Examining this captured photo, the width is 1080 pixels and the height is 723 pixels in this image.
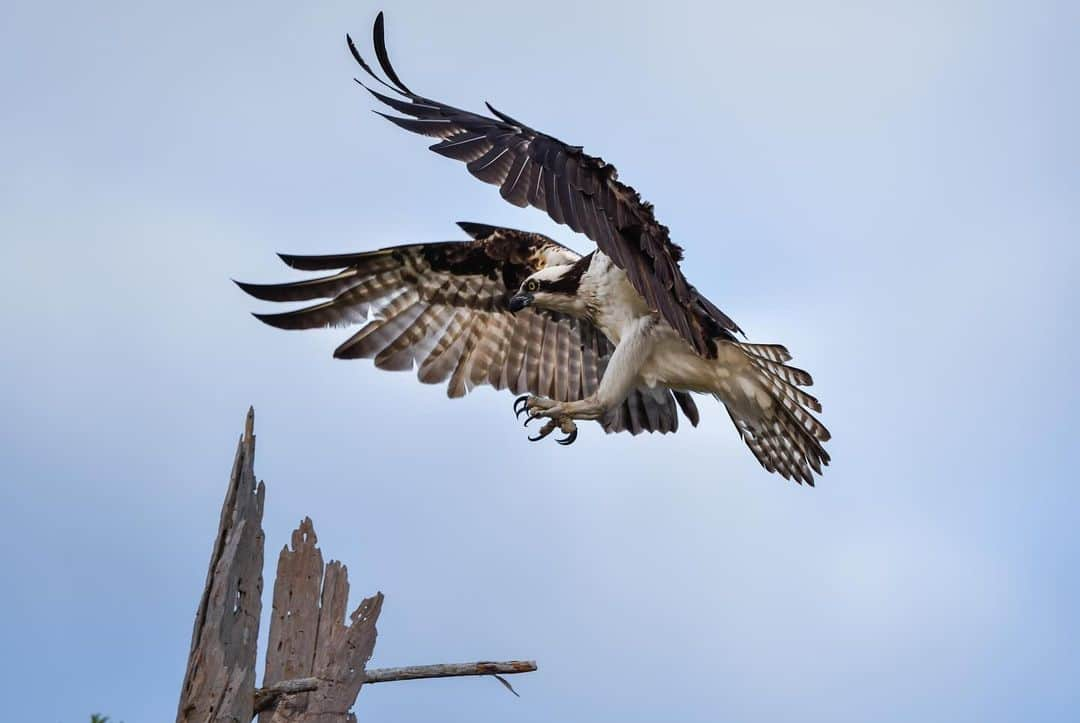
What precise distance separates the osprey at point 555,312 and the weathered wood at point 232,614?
69.8 inches

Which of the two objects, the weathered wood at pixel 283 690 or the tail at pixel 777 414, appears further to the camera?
the tail at pixel 777 414

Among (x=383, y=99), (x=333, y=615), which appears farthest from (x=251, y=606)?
(x=383, y=99)

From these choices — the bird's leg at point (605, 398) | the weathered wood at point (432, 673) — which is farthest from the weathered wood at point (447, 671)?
the bird's leg at point (605, 398)

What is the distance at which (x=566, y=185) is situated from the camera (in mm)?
6406

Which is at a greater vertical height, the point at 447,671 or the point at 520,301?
the point at 520,301

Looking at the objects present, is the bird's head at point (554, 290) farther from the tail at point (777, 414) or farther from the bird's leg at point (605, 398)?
the tail at point (777, 414)

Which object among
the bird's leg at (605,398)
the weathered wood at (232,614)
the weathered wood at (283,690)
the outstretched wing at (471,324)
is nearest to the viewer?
the weathered wood at (232,614)

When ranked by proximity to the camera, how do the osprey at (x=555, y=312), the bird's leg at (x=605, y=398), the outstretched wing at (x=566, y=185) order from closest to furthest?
the outstretched wing at (x=566, y=185), the osprey at (x=555, y=312), the bird's leg at (x=605, y=398)

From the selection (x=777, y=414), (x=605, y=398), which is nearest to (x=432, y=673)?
(x=605, y=398)

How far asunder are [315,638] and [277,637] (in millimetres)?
168

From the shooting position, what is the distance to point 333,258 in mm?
8195

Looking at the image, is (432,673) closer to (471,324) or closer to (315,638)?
(315,638)

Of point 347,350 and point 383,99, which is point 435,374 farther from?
point 383,99

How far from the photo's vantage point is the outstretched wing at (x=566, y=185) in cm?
612
